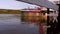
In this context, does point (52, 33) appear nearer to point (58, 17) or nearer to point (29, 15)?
point (58, 17)

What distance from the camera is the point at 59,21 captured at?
2.41 m

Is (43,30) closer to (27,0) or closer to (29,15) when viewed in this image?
(27,0)

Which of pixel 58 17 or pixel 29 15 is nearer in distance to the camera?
pixel 58 17

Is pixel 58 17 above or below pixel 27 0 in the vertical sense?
below

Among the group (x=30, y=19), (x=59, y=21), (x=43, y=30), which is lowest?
(x=30, y=19)

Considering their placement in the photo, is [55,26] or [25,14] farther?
[25,14]


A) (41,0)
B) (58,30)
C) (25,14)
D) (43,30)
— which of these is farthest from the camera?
(25,14)

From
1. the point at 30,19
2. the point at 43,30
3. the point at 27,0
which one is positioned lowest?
the point at 30,19

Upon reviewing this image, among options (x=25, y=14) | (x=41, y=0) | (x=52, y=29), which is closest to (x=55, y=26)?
(x=52, y=29)

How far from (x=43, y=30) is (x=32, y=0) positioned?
180cm

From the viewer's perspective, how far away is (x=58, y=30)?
7.68 feet

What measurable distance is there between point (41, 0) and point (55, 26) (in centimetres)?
139

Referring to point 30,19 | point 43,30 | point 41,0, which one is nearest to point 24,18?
point 30,19

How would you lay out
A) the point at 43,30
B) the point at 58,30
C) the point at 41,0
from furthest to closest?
the point at 43,30 → the point at 58,30 → the point at 41,0
